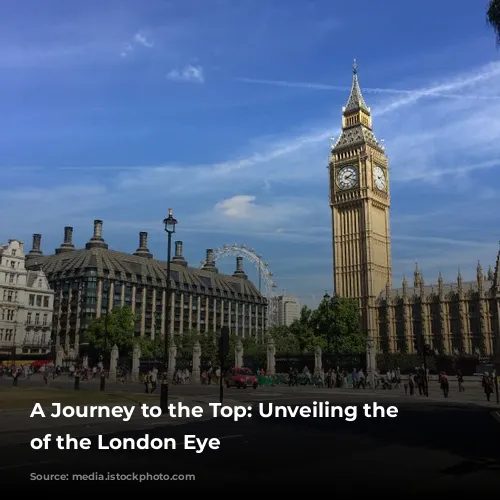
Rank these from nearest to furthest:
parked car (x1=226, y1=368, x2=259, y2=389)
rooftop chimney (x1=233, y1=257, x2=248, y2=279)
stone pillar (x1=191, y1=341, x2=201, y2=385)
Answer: parked car (x1=226, y1=368, x2=259, y2=389), stone pillar (x1=191, y1=341, x2=201, y2=385), rooftop chimney (x1=233, y1=257, x2=248, y2=279)

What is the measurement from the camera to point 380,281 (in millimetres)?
122562

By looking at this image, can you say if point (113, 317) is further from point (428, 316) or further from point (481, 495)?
point (481, 495)

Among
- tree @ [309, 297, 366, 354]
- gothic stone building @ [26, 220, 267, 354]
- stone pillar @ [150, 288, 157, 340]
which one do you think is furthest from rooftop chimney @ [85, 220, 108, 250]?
tree @ [309, 297, 366, 354]

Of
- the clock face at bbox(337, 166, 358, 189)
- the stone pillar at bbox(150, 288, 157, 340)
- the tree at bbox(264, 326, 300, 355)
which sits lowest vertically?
the tree at bbox(264, 326, 300, 355)

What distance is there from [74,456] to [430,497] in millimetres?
7050

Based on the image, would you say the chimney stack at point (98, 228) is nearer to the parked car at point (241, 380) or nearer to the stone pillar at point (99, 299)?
the stone pillar at point (99, 299)

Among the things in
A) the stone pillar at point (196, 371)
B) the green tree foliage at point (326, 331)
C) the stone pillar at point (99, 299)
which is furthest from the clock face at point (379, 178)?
the stone pillar at point (196, 371)

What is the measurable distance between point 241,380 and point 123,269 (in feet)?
278

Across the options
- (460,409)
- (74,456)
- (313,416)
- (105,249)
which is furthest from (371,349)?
(105,249)

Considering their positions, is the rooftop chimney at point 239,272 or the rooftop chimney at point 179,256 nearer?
the rooftop chimney at point 179,256

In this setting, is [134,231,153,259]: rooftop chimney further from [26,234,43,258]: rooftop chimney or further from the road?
the road

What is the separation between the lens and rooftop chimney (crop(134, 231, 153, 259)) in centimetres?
14112

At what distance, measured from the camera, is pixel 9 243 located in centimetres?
8438

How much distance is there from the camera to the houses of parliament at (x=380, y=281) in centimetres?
10894
